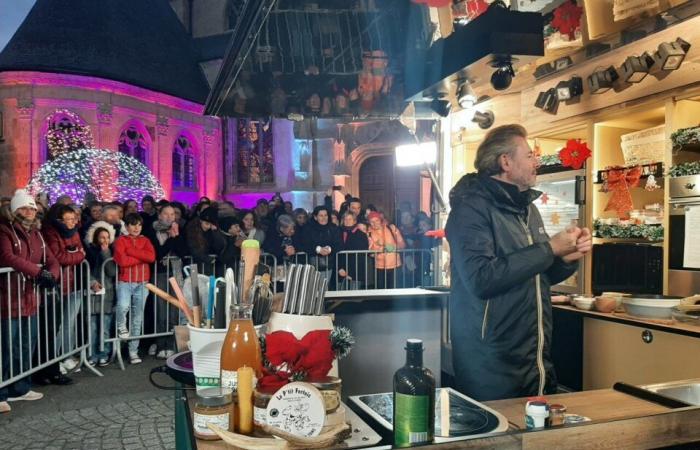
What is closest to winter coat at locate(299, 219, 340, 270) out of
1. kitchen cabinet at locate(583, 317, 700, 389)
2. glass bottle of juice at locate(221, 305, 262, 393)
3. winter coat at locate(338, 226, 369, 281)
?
winter coat at locate(338, 226, 369, 281)

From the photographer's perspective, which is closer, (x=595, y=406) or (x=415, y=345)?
(x=415, y=345)

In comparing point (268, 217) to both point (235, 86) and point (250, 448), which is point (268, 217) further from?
point (250, 448)

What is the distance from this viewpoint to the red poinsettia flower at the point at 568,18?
499cm

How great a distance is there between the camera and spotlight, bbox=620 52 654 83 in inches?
169

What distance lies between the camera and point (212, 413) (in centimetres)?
133

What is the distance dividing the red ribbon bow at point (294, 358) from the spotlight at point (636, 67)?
404 cm

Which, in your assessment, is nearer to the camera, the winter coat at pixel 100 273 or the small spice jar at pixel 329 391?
the small spice jar at pixel 329 391

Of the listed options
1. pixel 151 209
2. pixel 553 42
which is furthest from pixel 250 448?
pixel 151 209

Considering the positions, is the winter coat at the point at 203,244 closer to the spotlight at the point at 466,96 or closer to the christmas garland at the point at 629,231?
the spotlight at the point at 466,96

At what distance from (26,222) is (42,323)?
4.13ft

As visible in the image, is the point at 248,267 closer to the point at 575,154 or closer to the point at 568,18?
the point at 575,154

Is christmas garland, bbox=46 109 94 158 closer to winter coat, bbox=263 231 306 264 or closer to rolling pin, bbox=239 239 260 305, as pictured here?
winter coat, bbox=263 231 306 264

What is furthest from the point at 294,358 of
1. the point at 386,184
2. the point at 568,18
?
the point at 386,184

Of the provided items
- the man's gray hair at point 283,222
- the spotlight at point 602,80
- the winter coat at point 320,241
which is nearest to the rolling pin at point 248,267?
the spotlight at point 602,80
